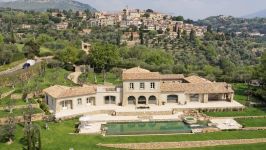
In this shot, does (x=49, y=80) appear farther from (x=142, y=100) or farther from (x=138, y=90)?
(x=142, y=100)

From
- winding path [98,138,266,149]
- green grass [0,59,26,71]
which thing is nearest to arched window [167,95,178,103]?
winding path [98,138,266,149]

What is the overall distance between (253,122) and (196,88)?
34.0ft

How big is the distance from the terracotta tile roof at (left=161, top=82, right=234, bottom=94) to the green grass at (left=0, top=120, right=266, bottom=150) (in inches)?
474

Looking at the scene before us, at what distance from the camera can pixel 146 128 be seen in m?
45.2

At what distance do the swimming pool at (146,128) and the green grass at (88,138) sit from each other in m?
1.66

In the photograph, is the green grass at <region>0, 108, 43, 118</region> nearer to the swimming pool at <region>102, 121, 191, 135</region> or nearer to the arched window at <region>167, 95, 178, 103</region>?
the swimming pool at <region>102, 121, 191, 135</region>

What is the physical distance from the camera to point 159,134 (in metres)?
42.9

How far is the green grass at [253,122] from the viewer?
152 feet

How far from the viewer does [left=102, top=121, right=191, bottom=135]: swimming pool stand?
4362 centimetres

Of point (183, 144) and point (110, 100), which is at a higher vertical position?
point (110, 100)

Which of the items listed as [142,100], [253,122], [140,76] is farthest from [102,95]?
[253,122]

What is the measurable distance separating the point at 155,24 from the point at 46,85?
109m

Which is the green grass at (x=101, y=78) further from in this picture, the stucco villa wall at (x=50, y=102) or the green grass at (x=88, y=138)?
the green grass at (x=88, y=138)

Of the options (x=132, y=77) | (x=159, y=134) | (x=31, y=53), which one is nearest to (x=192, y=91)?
(x=132, y=77)
